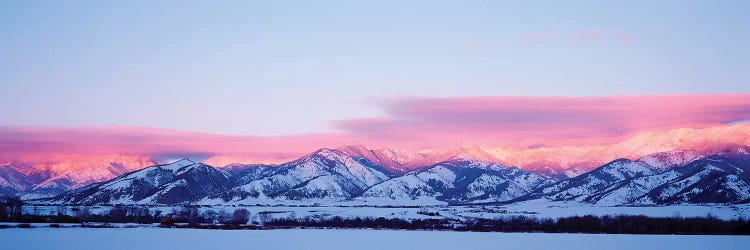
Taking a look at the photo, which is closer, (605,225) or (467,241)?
(467,241)

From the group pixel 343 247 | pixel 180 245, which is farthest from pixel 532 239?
pixel 180 245

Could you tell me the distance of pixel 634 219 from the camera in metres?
169

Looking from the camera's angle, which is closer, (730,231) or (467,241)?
(467,241)

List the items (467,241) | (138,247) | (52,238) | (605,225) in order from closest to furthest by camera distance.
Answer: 1. (138,247)
2. (52,238)
3. (467,241)
4. (605,225)

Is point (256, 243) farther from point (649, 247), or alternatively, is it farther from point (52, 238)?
point (649, 247)

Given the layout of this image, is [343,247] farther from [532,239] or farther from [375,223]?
[375,223]

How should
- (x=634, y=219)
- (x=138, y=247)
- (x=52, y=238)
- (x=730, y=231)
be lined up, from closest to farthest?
(x=138, y=247) < (x=52, y=238) < (x=730, y=231) < (x=634, y=219)

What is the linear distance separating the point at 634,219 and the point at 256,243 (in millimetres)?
103615

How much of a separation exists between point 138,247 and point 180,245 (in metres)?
5.31

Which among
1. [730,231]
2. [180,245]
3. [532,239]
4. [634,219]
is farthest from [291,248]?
[634,219]

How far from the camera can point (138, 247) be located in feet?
263

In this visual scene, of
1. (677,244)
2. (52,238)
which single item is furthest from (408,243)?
(52,238)

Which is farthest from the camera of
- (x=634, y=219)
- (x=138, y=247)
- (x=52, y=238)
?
(x=634, y=219)

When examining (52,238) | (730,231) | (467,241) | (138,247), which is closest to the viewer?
(138,247)
